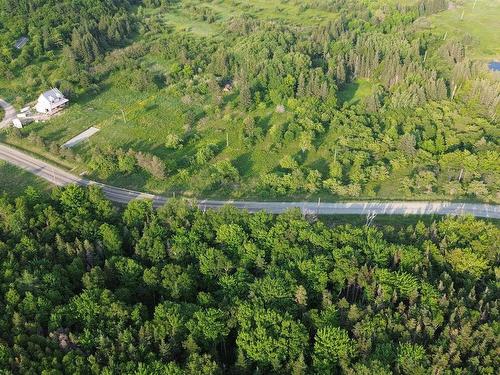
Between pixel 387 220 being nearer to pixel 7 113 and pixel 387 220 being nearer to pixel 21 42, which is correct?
pixel 7 113

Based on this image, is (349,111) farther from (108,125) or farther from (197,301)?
(197,301)

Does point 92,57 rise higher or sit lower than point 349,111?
higher

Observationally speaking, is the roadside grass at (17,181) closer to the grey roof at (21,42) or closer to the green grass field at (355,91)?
the grey roof at (21,42)

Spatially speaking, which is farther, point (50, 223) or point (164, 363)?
point (50, 223)

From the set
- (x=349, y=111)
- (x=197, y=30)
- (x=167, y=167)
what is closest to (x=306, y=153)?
(x=349, y=111)

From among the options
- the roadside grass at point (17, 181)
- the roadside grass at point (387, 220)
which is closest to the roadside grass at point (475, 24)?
the roadside grass at point (387, 220)

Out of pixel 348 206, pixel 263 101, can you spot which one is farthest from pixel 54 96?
pixel 348 206

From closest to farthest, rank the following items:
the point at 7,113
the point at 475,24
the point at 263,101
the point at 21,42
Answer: the point at 7,113 → the point at 263,101 → the point at 21,42 → the point at 475,24
